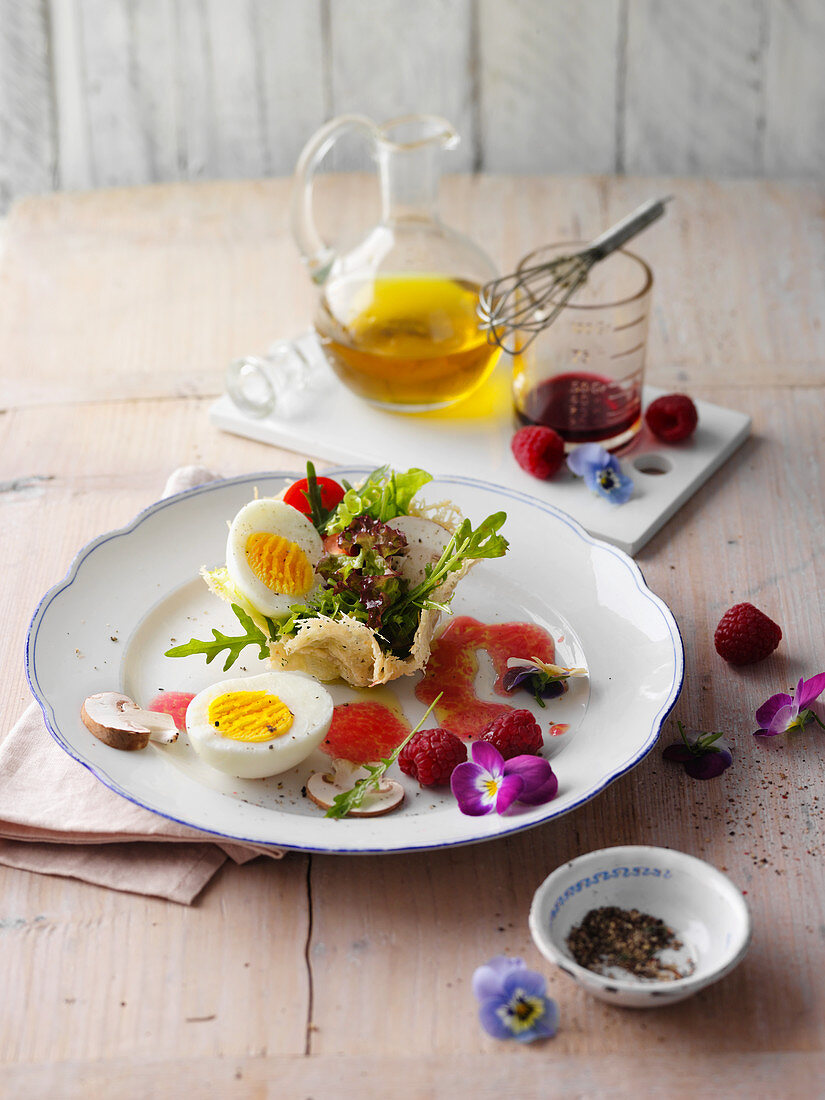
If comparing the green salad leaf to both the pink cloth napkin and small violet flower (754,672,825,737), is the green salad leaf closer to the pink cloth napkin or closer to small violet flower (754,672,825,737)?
the pink cloth napkin

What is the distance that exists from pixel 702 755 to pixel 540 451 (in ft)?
2.35

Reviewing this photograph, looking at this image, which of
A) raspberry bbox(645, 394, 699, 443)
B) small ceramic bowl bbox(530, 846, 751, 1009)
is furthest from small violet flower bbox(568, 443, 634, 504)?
small ceramic bowl bbox(530, 846, 751, 1009)

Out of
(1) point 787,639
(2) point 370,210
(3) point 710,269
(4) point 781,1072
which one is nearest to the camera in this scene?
(4) point 781,1072

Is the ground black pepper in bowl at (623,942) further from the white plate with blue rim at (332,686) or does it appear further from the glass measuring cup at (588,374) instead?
the glass measuring cup at (588,374)

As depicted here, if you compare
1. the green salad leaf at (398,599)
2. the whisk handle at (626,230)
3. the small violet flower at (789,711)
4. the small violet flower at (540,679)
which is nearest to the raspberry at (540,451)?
the whisk handle at (626,230)

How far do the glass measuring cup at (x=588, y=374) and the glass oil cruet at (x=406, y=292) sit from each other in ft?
0.37

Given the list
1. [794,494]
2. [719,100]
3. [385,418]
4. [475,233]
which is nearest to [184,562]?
[385,418]

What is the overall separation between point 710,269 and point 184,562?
63.2 inches

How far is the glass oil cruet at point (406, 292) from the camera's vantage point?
221 centimetres

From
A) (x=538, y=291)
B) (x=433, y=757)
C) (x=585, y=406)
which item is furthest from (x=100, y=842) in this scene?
(x=538, y=291)

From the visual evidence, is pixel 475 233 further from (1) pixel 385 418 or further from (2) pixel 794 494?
(2) pixel 794 494

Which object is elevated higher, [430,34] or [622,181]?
[430,34]

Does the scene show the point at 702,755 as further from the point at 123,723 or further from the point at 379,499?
the point at 123,723

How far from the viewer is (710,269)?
113 inches
